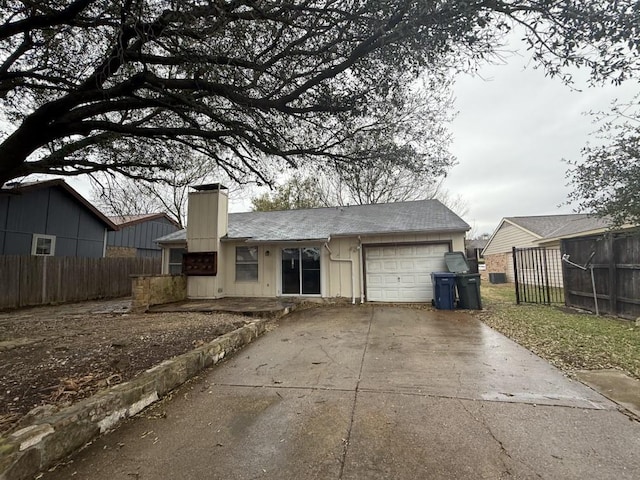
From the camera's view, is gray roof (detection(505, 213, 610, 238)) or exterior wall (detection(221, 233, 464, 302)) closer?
exterior wall (detection(221, 233, 464, 302))

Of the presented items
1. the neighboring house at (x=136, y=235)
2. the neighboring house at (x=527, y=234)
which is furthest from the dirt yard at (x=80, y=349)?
the neighboring house at (x=527, y=234)

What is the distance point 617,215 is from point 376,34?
6.05 metres

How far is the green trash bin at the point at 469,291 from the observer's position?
891 centimetres

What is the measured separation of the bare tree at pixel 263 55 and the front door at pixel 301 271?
460cm

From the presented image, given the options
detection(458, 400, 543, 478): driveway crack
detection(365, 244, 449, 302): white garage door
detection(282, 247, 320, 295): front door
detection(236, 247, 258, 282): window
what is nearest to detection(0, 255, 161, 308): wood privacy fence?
detection(236, 247, 258, 282): window

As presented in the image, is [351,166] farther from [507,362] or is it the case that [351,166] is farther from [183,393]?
[183,393]

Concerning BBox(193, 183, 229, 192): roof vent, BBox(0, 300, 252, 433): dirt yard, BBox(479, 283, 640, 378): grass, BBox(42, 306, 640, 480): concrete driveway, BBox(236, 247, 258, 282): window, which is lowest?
BBox(42, 306, 640, 480): concrete driveway

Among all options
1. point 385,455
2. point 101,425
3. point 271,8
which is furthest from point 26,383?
point 271,8

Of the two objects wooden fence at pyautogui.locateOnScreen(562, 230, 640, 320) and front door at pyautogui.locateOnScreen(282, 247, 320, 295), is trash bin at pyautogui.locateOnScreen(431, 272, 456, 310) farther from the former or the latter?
front door at pyautogui.locateOnScreen(282, 247, 320, 295)

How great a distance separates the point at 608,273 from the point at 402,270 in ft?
16.4

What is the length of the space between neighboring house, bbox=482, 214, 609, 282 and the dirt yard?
15902 millimetres

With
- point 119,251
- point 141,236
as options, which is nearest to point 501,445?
point 119,251

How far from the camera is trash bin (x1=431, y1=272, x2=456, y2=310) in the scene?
905cm

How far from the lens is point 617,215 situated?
6.26m
